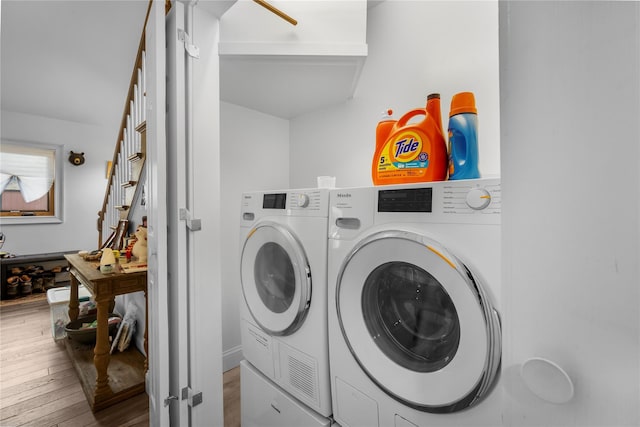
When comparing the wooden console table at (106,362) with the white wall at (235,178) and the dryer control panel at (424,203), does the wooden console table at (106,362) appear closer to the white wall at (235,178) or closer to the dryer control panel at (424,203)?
the white wall at (235,178)

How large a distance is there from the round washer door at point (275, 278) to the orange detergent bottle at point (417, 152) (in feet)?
1.55

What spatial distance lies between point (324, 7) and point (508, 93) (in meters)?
1.38

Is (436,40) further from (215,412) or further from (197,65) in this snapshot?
(215,412)

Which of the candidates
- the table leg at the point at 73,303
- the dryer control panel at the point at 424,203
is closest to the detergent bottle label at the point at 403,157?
the dryer control panel at the point at 424,203

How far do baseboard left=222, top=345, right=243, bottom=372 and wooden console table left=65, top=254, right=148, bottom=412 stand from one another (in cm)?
51

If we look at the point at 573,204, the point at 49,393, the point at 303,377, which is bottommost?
the point at 49,393

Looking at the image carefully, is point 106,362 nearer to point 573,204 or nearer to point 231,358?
point 231,358

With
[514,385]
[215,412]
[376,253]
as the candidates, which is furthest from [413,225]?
[215,412]

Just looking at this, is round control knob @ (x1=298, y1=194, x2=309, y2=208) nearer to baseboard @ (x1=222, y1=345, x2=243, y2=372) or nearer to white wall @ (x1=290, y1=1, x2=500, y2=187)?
white wall @ (x1=290, y1=1, x2=500, y2=187)

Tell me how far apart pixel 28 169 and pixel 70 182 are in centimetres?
49

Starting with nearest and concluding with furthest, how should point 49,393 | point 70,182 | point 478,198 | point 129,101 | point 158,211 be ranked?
point 478,198 < point 158,211 < point 49,393 < point 129,101 < point 70,182

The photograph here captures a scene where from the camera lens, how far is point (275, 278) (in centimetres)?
137

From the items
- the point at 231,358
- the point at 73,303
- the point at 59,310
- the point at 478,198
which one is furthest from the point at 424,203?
the point at 59,310

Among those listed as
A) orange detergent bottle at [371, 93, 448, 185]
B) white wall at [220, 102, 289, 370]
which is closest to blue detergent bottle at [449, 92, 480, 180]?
orange detergent bottle at [371, 93, 448, 185]
